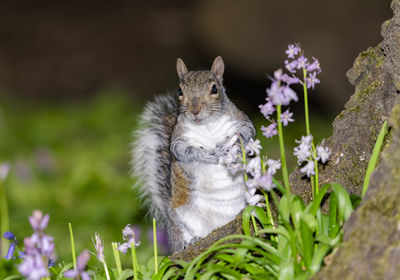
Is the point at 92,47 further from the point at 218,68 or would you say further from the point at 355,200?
the point at 355,200

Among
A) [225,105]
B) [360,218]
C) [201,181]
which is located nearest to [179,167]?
[201,181]

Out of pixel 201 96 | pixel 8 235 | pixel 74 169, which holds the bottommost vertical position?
pixel 8 235

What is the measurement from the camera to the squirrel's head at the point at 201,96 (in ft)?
9.95

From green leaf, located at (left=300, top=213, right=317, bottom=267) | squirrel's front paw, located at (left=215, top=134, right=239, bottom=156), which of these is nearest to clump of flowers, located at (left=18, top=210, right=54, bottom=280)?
green leaf, located at (left=300, top=213, right=317, bottom=267)

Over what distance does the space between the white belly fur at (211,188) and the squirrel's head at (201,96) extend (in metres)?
0.07

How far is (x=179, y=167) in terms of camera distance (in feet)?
10.6

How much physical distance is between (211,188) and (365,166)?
82cm

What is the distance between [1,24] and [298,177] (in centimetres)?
1126

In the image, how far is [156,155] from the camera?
3832 mm

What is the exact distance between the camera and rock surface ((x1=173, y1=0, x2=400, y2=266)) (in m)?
1.83

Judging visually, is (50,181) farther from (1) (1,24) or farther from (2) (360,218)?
(1) (1,24)

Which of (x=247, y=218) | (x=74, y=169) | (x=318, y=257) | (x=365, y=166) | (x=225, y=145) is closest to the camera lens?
(x=318, y=257)

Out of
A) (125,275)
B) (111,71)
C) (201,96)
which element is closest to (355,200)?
(125,275)

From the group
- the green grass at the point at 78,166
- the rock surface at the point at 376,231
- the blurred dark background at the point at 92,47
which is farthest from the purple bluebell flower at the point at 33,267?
the blurred dark background at the point at 92,47
